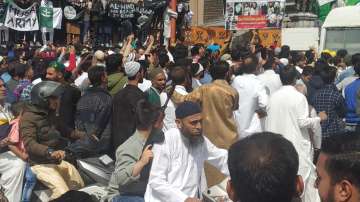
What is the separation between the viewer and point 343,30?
16.5 metres

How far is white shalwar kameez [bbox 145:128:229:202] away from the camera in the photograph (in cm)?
439

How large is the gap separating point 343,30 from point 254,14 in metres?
3.96

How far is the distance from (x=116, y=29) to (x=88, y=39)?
7.14ft

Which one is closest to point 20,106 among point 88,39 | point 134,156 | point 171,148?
point 134,156

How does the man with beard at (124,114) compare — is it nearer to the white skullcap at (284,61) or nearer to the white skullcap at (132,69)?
the white skullcap at (132,69)

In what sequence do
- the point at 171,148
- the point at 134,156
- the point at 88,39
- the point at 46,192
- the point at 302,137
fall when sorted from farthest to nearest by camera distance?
the point at 88,39, the point at 302,137, the point at 46,192, the point at 134,156, the point at 171,148

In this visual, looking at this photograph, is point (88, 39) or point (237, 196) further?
point (88, 39)

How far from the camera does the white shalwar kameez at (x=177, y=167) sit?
4395 millimetres

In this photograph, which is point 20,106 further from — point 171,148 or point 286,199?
point 286,199

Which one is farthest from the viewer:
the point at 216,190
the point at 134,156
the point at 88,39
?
the point at 88,39

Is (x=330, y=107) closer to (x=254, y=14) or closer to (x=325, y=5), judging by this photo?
(x=254, y=14)

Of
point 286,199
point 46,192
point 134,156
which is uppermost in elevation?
point 286,199

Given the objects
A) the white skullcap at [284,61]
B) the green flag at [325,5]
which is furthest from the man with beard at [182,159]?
the green flag at [325,5]

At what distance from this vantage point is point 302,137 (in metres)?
7.10
